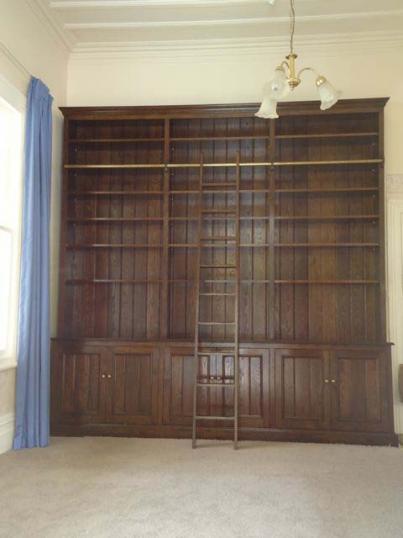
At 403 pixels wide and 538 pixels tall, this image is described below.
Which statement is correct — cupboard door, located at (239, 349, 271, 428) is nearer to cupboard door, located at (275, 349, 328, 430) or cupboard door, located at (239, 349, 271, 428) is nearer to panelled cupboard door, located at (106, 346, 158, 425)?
cupboard door, located at (275, 349, 328, 430)

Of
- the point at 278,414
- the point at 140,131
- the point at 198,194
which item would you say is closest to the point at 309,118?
the point at 198,194

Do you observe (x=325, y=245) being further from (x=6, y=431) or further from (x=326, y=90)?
(x=6, y=431)

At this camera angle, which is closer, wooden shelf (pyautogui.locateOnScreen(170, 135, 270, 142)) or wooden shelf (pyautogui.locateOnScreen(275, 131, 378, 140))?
wooden shelf (pyautogui.locateOnScreen(275, 131, 378, 140))

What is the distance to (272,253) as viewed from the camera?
13.3 ft

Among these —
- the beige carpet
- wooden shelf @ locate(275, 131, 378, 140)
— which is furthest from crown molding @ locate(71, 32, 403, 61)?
the beige carpet

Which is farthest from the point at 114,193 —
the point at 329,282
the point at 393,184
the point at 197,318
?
the point at 393,184

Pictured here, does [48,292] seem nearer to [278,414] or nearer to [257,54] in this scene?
[278,414]

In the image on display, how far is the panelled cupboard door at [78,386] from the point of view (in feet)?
12.8

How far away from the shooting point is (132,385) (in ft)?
12.8

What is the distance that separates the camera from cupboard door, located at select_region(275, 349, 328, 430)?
12.3 ft

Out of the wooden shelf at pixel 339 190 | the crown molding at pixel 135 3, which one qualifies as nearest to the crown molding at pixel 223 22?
the crown molding at pixel 135 3

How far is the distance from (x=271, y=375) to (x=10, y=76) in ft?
10.7

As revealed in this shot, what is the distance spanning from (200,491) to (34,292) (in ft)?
6.64

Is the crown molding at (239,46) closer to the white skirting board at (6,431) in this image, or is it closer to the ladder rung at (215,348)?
the ladder rung at (215,348)
